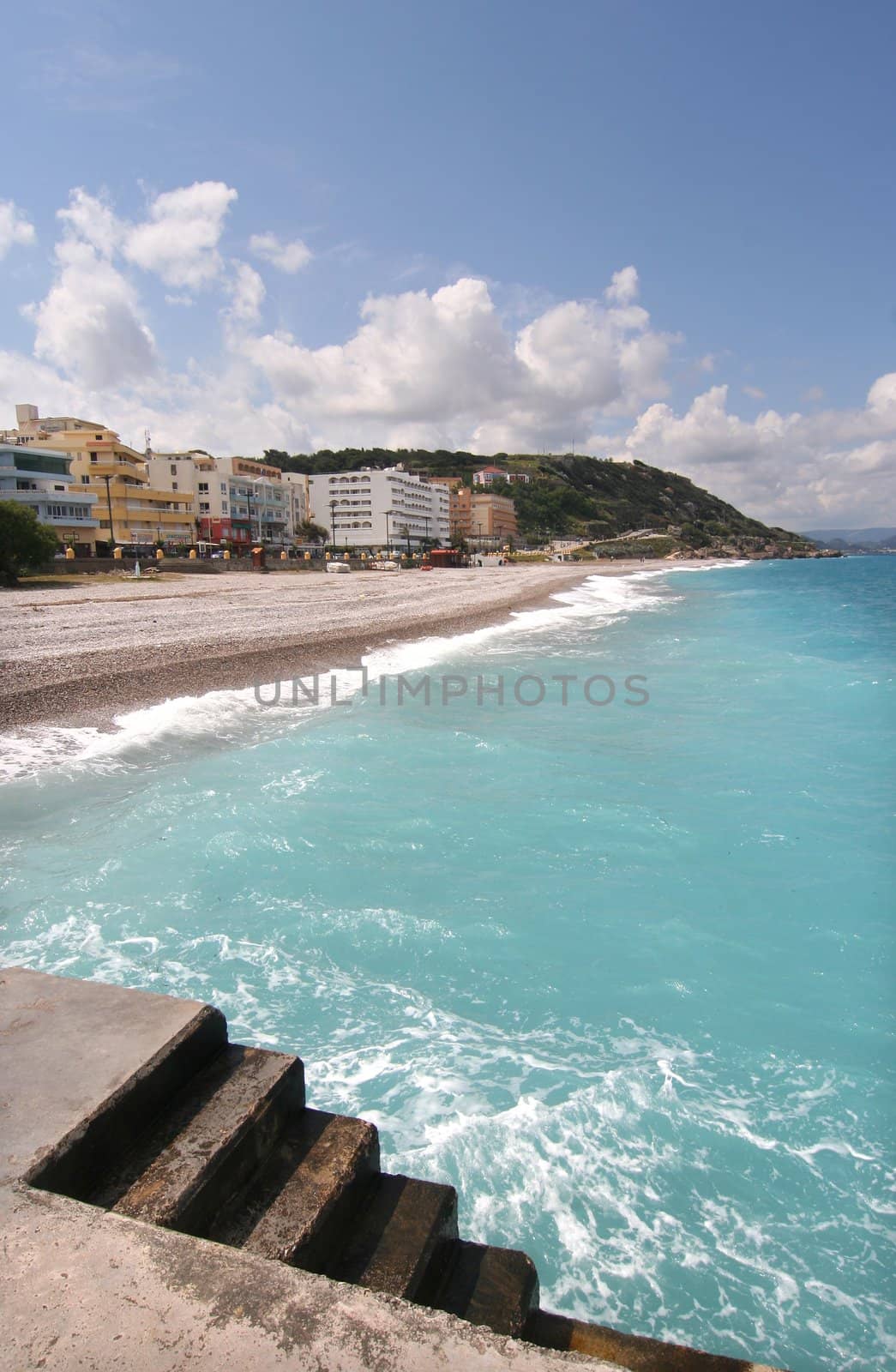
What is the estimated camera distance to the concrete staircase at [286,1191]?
8.30 feet

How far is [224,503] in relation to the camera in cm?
8269

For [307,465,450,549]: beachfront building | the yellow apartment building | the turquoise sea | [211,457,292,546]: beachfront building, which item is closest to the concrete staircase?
the turquoise sea

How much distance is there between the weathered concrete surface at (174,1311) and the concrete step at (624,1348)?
3.22 feet

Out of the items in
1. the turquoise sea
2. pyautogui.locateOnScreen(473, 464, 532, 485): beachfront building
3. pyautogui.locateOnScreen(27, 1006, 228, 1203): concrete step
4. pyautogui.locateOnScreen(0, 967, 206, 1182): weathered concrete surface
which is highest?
pyautogui.locateOnScreen(473, 464, 532, 485): beachfront building

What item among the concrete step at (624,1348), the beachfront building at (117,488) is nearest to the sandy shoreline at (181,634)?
the concrete step at (624,1348)

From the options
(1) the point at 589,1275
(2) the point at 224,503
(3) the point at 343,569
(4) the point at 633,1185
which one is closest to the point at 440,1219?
(1) the point at 589,1275

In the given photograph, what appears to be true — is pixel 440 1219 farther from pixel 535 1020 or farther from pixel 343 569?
pixel 343 569

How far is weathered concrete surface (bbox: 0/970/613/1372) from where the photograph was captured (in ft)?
5.89

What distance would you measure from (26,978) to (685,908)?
19.3ft

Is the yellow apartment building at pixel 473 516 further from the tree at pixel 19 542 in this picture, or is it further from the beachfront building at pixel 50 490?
the tree at pixel 19 542

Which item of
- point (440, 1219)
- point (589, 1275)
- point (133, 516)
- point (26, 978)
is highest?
point (133, 516)

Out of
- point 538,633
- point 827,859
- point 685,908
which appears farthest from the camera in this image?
point 538,633

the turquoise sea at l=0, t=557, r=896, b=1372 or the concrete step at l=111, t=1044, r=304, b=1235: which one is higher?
the concrete step at l=111, t=1044, r=304, b=1235

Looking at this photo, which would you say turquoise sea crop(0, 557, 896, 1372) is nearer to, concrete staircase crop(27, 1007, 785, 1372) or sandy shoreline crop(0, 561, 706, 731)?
concrete staircase crop(27, 1007, 785, 1372)
